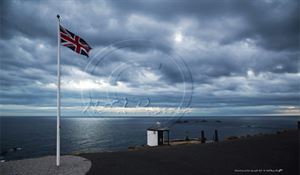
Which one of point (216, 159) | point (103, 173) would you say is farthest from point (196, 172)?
point (103, 173)

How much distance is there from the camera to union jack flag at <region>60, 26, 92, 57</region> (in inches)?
370

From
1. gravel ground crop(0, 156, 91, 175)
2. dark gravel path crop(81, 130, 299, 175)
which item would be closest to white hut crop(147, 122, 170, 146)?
dark gravel path crop(81, 130, 299, 175)

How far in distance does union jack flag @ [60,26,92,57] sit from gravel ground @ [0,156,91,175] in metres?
4.59

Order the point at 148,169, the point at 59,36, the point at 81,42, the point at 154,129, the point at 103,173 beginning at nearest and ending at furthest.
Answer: the point at 103,173, the point at 148,169, the point at 59,36, the point at 81,42, the point at 154,129

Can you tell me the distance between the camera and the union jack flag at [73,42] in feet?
30.8

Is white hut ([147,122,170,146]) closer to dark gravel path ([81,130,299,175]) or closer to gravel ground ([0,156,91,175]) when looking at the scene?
dark gravel path ([81,130,299,175])

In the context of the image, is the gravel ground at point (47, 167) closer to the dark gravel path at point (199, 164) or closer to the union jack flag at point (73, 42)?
the dark gravel path at point (199, 164)

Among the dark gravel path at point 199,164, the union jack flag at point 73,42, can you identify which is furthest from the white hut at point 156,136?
the union jack flag at point 73,42

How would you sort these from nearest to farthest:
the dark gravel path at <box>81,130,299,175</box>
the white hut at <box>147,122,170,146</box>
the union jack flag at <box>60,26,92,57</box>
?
1. the dark gravel path at <box>81,130,299,175</box>
2. the union jack flag at <box>60,26,92,57</box>
3. the white hut at <box>147,122,170,146</box>

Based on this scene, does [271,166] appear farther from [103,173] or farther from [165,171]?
[103,173]

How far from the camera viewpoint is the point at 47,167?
8.45 meters

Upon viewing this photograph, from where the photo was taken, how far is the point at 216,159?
9.64 metres

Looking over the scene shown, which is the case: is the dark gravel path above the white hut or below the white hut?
above

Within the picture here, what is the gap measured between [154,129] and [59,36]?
570 inches
